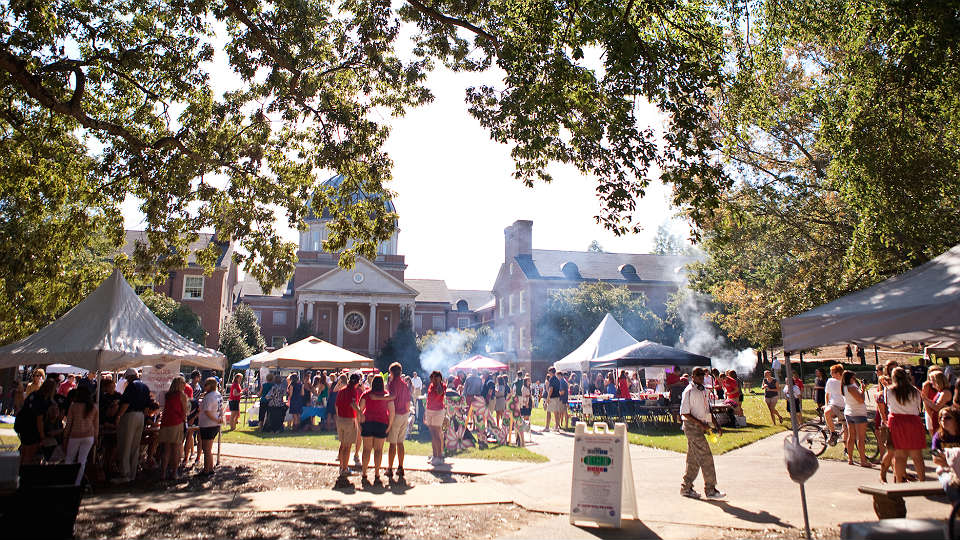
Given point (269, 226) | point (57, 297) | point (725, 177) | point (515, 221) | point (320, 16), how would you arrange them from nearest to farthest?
point (725, 177) → point (320, 16) → point (269, 226) → point (57, 297) → point (515, 221)

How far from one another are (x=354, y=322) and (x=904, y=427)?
53.8 meters

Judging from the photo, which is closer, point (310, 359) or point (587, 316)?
point (310, 359)

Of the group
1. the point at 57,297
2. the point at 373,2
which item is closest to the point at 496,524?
the point at 373,2

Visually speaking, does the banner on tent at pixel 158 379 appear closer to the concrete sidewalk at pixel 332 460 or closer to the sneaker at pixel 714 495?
the concrete sidewalk at pixel 332 460

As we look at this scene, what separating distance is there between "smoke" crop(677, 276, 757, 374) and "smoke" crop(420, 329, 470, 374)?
751 inches

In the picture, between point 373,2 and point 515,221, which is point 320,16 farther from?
point 515,221

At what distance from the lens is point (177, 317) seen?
1663 inches

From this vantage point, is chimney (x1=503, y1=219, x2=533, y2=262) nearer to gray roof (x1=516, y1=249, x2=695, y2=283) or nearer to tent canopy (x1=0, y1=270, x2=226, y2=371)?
gray roof (x1=516, y1=249, x2=695, y2=283)

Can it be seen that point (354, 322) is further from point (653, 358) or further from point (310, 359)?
point (653, 358)

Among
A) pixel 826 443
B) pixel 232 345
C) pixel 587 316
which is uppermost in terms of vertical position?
Result: pixel 587 316

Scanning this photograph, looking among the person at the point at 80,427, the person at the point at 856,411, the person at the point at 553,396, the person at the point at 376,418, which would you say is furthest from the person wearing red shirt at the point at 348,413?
the person at the point at 553,396

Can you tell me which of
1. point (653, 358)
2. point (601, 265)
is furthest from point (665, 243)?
point (653, 358)

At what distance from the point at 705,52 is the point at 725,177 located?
2.38 m

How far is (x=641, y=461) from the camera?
12.6 metres
